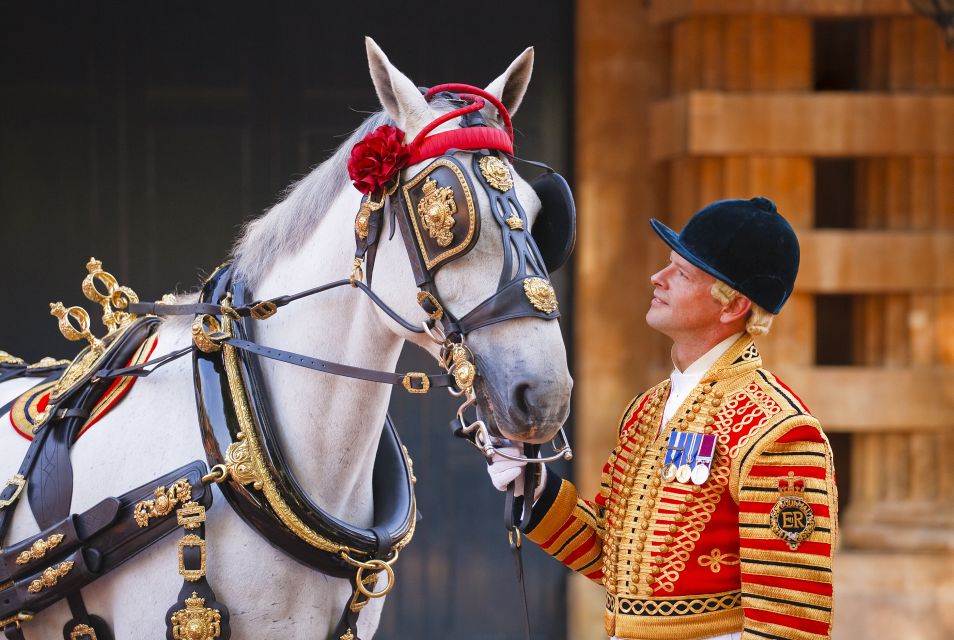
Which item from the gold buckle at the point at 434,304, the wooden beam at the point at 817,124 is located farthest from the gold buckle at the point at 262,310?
the wooden beam at the point at 817,124

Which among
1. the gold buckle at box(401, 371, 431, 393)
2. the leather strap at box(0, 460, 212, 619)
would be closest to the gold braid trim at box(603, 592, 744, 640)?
the gold buckle at box(401, 371, 431, 393)

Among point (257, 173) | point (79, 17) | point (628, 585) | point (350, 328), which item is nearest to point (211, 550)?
point (350, 328)

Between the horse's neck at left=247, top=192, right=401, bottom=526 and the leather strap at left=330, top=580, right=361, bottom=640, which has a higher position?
the horse's neck at left=247, top=192, right=401, bottom=526

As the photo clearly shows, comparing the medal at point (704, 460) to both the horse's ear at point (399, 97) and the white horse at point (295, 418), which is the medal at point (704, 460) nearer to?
the white horse at point (295, 418)

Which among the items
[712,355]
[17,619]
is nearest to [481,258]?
[712,355]

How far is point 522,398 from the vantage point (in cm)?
157

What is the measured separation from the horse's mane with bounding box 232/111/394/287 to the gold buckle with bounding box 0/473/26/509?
545 mm

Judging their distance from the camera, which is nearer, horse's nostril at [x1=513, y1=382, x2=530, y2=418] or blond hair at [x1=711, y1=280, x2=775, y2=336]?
horse's nostril at [x1=513, y1=382, x2=530, y2=418]

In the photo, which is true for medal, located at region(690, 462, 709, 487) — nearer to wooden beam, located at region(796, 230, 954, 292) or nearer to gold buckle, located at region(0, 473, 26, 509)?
gold buckle, located at region(0, 473, 26, 509)

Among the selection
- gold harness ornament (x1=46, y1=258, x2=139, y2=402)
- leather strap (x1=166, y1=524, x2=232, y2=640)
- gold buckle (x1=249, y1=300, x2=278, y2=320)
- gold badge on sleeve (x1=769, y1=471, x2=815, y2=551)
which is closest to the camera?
gold badge on sleeve (x1=769, y1=471, x2=815, y2=551)

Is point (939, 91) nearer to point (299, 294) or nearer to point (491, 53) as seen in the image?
point (491, 53)

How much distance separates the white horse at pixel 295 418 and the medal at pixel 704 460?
46 cm

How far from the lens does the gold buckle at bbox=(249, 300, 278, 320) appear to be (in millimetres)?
1859

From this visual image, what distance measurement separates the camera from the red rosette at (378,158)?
5.60 feet
